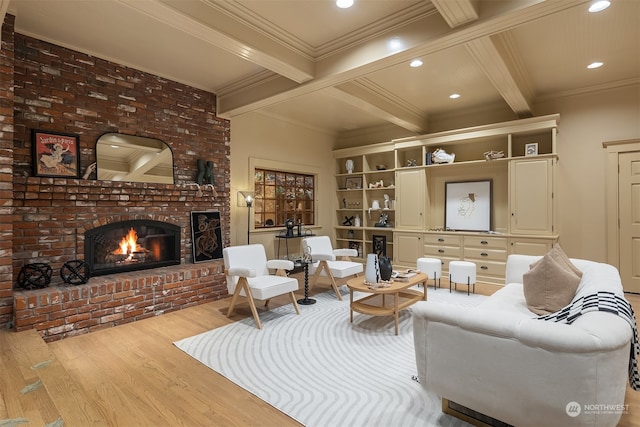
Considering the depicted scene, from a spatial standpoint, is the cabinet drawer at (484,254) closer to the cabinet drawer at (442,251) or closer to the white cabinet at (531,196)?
the cabinet drawer at (442,251)

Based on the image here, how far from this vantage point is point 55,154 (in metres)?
3.32

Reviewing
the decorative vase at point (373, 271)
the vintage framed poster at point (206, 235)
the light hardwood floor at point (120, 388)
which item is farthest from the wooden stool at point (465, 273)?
the vintage framed poster at point (206, 235)

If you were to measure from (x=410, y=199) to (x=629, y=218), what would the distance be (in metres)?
3.01

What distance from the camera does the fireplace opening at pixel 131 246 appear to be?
3660mm

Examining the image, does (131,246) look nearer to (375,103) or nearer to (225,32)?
(225,32)

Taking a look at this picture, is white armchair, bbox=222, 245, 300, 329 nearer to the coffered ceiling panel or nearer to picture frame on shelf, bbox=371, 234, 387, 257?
picture frame on shelf, bbox=371, 234, 387, 257

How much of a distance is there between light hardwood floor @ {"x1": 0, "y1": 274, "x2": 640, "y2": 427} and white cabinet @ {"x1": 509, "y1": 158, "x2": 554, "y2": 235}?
9.71 feet

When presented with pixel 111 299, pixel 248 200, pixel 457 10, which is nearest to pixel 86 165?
pixel 111 299

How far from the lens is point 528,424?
148 centimetres

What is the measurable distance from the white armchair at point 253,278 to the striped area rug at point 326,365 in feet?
0.95

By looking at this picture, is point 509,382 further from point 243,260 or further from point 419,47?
point 243,260

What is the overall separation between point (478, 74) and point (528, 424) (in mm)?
3947

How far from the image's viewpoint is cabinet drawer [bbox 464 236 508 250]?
16.4 ft

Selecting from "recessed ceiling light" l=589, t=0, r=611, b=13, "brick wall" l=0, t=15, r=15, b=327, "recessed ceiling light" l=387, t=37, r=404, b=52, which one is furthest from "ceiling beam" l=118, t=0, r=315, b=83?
"recessed ceiling light" l=589, t=0, r=611, b=13
